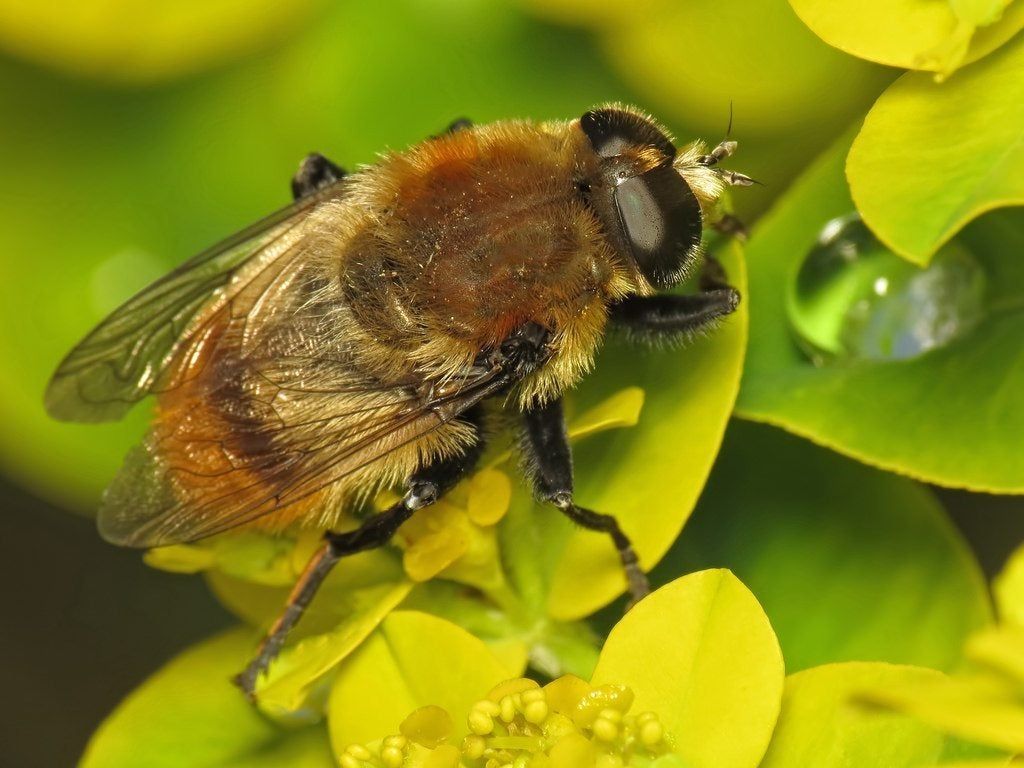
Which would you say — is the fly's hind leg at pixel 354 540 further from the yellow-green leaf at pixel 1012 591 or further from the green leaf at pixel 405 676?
the yellow-green leaf at pixel 1012 591

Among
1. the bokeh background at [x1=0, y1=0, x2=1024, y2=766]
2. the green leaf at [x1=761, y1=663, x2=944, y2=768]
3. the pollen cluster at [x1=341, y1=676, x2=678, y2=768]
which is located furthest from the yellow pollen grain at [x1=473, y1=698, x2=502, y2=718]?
the bokeh background at [x1=0, y1=0, x2=1024, y2=766]

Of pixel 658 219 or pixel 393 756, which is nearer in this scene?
pixel 393 756

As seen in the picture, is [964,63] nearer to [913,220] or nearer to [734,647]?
[913,220]

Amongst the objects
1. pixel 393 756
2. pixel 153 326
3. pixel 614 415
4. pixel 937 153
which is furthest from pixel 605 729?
pixel 153 326

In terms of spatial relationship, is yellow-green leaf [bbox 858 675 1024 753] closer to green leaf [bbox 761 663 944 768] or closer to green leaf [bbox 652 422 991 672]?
green leaf [bbox 761 663 944 768]

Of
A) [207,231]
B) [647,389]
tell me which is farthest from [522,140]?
[207,231]

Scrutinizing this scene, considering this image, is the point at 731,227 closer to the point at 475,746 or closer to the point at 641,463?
the point at 641,463
